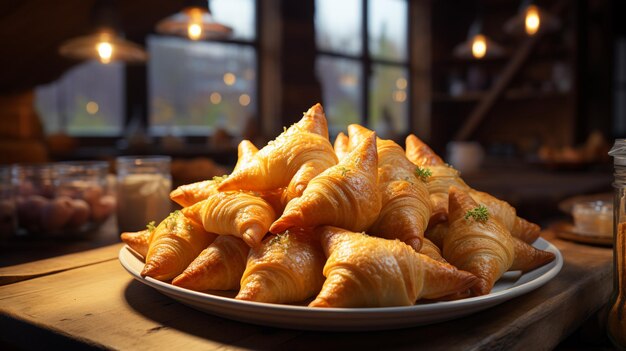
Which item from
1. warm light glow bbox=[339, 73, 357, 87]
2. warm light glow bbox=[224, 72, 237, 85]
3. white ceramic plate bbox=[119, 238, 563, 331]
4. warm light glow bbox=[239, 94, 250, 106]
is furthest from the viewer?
warm light glow bbox=[339, 73, 357, 87]

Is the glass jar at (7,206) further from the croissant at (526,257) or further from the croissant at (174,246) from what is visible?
the croissant at (526,257)

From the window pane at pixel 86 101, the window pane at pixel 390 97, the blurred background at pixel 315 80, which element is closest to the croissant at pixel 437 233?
the blurred background at pixel 315 80

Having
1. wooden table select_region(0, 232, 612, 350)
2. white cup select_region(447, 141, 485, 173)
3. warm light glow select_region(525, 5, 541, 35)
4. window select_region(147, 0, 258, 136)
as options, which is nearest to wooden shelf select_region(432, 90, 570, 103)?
warm light glow select_region(525, 5, 541, 35)

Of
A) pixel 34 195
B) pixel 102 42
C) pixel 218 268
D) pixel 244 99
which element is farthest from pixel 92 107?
pixel 218 268

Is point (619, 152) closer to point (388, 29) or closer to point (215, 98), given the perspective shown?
point (215, 98)

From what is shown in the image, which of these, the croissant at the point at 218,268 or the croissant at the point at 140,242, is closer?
the croissant at the point at 218,268

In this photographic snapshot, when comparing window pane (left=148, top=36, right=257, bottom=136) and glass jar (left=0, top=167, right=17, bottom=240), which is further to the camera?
window pane (left=148, top=36, right=257, bottom=136)

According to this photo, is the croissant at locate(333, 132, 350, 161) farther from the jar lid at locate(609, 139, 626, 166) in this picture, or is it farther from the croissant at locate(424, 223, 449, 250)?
the jar lid at locate(609, 139, 626, 166)
